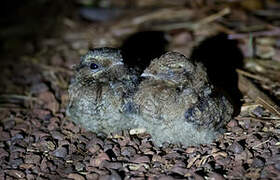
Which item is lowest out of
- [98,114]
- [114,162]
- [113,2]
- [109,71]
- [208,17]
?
[114,162]

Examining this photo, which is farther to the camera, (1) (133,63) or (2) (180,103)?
(1) (133,63)

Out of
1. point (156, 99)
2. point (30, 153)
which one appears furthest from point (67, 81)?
point (156, 99)

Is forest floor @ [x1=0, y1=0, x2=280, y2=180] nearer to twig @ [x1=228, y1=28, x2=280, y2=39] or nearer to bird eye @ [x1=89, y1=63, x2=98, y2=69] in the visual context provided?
twig @ [x1=228, y1=28, x2=280, y2=39]

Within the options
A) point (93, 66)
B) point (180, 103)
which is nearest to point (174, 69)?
point (180, 103)

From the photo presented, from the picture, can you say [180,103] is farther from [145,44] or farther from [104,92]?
[145,44]

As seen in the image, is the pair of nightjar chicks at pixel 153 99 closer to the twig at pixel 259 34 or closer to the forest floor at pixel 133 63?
the forest floor at pixel 133 63

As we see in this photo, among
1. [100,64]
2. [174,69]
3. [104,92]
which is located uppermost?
[100,64]

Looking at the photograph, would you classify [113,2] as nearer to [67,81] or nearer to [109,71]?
[67,81]
